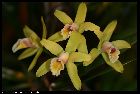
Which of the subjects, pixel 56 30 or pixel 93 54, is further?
pixel 56 30

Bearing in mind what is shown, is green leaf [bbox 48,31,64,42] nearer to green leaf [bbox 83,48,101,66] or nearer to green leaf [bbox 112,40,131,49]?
green leaf [bbox 83,48,101,66]

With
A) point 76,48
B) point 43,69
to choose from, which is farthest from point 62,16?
point 43,69

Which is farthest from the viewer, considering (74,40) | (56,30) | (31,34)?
(56,30)

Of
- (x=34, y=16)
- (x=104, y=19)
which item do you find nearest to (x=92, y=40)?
(x=104, y=19)

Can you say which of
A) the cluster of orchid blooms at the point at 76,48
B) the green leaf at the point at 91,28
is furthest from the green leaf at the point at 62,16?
the green leaf at the point at 91,28

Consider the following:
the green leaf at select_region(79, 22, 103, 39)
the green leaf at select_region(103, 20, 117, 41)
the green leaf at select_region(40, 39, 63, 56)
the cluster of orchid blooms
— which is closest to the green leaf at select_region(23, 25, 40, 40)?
the cluster of orchid blooms

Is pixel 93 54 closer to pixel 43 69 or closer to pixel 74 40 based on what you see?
pixel 74 40

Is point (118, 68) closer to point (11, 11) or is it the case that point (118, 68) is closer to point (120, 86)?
point (120, 86)
